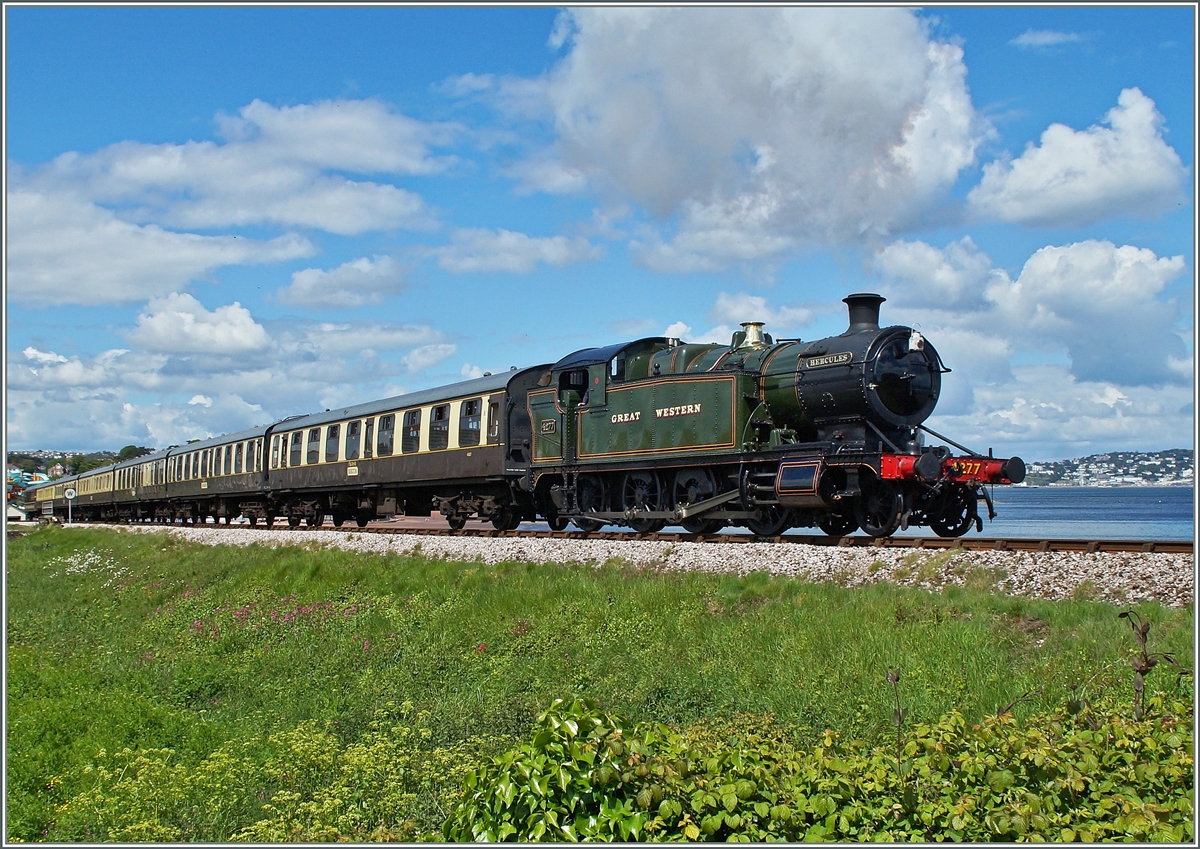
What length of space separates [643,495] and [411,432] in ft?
31.1

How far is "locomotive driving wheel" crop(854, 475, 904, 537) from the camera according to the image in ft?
51.0

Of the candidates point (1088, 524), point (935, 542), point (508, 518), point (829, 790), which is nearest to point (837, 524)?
point (935, 542)

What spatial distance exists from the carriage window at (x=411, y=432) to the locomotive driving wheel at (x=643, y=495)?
8296mm

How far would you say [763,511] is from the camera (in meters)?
17.2

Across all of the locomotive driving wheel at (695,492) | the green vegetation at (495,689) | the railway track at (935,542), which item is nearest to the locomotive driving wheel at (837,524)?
the railway track at (935,542)

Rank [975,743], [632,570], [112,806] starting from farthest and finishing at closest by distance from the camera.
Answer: [632,570]
[112,806]
[975,743]

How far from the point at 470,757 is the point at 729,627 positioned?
13.4 ft

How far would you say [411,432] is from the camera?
26297 mm

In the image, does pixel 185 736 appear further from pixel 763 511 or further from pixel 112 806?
pixel 763 511

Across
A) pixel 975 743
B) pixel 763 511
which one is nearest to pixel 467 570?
pixel 763 511

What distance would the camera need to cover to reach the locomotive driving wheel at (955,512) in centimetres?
1614

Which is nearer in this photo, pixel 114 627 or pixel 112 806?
pixel 112 806

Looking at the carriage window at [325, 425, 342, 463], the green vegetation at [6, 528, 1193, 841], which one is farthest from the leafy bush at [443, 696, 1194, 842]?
the carriage window at [325, 425, 342, 463]

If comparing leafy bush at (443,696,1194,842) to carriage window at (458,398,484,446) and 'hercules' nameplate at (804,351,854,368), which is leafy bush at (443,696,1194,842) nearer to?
'hercules' nameplate at (804,351,854,368)
